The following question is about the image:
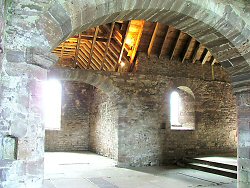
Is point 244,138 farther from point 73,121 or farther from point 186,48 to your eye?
point 73,121

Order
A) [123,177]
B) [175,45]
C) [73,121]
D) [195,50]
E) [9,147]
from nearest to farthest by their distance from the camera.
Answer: [9,147]
[123,177]
[175,45]
[195,50]
[73,121]

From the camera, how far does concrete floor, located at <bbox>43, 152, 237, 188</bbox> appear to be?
6.09 metres

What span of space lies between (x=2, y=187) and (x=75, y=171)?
203 inches

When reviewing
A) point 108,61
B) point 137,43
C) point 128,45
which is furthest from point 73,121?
point 137,43

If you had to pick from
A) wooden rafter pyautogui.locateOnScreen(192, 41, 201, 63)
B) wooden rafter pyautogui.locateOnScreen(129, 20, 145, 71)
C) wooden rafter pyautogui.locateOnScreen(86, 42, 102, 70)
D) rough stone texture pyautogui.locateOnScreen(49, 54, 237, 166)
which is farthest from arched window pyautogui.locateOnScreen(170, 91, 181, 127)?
wooden rafter pyautogui.locateOnScreen(86, 42, 102, 70)

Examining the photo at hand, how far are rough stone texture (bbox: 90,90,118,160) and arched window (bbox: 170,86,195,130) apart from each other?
2253mm

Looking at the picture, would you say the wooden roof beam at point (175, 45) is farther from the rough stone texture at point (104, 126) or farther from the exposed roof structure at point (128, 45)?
the rough stone texture at point (104, 126)

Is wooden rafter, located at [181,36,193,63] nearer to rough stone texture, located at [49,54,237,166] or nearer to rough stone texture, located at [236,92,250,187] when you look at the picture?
rough stone texture, located at [49,54,237,166]

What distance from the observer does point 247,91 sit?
173 inches

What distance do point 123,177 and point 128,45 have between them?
4.12 m

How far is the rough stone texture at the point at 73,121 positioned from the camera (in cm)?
1297

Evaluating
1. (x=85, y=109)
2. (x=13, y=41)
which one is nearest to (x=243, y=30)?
(x=13, y=41)

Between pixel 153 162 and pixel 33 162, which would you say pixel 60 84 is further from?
pixel 33 162

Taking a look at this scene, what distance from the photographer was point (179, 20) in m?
3.93
